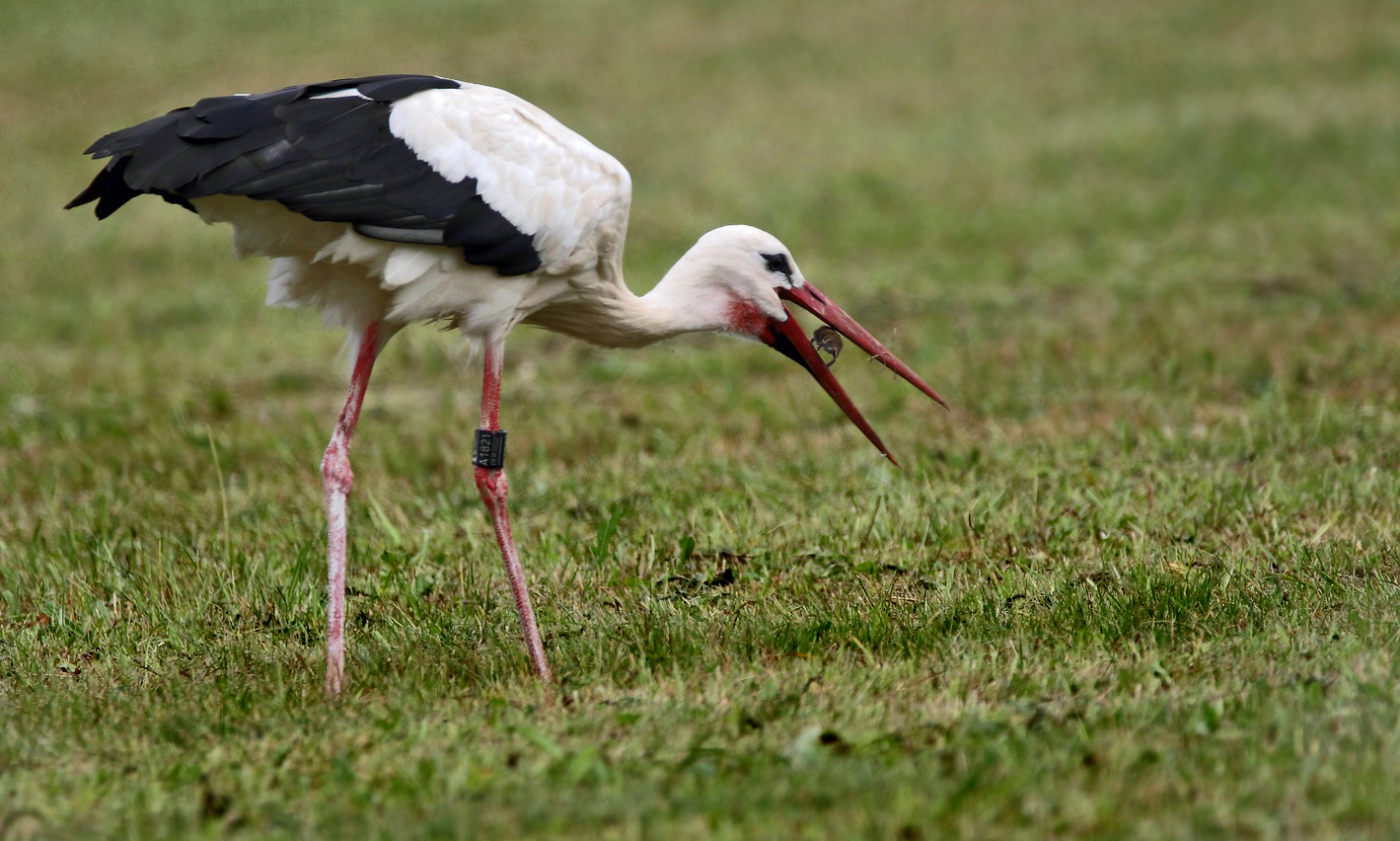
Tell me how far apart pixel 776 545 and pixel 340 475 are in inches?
62.4

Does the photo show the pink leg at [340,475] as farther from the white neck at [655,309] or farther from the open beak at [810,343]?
the open beak at [810,343]

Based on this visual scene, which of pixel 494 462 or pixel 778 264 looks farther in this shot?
pixel 778 264

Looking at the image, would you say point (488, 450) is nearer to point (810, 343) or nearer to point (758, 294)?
point (758, 294)

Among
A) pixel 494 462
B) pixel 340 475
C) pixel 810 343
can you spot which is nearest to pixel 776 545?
pixel 810 343

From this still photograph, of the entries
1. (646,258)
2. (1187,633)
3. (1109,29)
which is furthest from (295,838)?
(1109,29)

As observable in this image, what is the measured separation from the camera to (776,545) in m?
5.31

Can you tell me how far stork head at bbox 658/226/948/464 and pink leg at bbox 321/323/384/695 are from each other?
1.03 metres

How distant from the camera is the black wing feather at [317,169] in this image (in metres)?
4.12

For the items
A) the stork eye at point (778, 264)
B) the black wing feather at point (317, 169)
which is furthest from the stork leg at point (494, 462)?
the stork eye at point (778, 264)

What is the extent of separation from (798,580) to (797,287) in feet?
3.29

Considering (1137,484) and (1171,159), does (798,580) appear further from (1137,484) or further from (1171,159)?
(1171,159)

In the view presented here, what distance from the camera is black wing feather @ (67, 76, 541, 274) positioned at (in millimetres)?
4125

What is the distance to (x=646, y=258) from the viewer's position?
1159cm

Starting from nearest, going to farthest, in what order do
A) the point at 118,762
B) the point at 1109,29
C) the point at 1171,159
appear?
the point at 118,762 < the point at 1171,159 < the point at 1109,29
